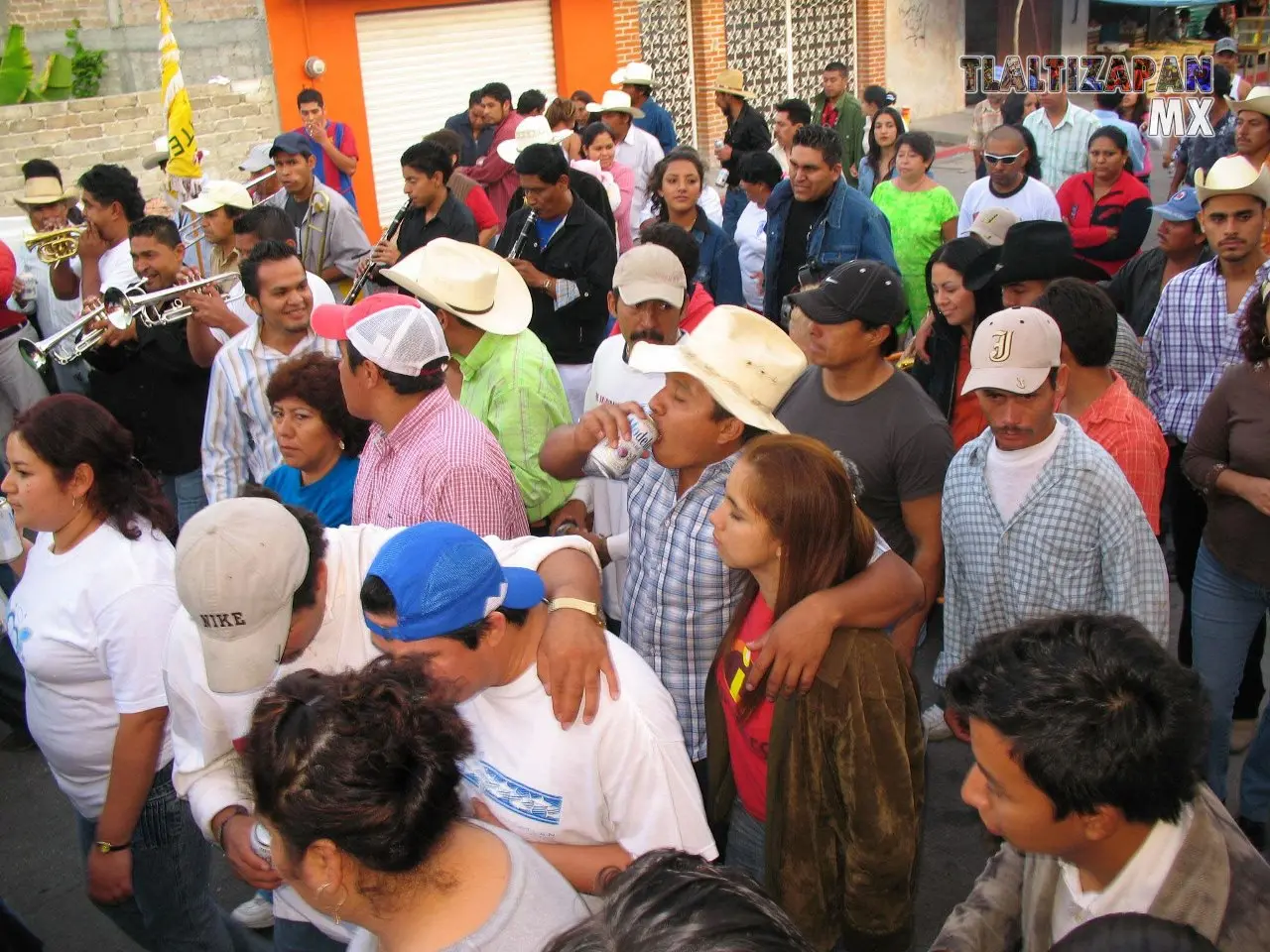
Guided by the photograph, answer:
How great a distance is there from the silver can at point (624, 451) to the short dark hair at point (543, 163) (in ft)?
11.5

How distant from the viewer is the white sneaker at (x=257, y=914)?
13.4 feet

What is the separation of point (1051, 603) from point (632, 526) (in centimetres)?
126

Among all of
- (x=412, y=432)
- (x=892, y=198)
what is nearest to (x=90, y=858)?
(x=412, y=432)

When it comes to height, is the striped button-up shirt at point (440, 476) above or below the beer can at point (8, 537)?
above

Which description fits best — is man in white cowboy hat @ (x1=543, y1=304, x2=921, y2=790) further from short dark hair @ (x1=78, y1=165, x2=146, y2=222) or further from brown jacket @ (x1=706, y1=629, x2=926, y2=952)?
short dark hair @ (x1=78, y1=165, x2=146, y2=222)

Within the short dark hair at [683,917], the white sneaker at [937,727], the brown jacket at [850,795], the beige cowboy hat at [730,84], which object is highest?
the beige cowboy hat at [730,84]

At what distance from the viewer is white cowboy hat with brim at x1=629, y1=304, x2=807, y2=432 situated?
3.11 metres

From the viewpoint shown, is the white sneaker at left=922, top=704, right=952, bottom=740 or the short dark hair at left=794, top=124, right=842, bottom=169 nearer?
the white sneaker at left=922, top=704, right=952, bottom=740

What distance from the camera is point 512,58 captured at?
49.3ft

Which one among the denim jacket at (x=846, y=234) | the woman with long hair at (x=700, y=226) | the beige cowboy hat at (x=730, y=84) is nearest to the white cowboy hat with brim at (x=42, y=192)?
the woman with long hair at (x=700, y=226)

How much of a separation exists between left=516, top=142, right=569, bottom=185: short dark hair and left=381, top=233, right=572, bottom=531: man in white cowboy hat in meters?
1.96

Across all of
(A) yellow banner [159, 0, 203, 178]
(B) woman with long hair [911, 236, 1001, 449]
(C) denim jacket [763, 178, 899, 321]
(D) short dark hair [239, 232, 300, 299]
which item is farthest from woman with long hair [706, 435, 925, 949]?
(A) yellow banner [159, 0, 203, 178]

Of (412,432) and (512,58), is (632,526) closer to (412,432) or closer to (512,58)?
(412,432)

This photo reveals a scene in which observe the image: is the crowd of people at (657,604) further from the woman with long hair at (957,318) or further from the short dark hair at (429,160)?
the short dark hair at (429,160)
